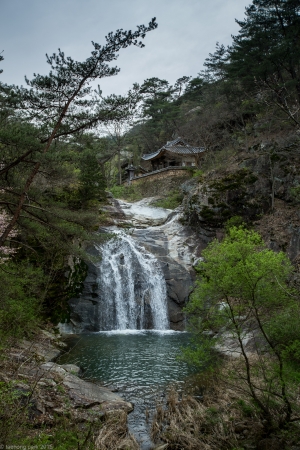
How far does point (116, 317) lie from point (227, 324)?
35.4 ft

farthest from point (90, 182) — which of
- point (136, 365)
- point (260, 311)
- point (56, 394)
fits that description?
point (260, 311)

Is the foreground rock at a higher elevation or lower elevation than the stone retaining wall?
lower

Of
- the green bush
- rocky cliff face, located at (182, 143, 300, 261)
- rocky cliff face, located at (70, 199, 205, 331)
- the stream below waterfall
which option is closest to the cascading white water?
the stream below waterfall

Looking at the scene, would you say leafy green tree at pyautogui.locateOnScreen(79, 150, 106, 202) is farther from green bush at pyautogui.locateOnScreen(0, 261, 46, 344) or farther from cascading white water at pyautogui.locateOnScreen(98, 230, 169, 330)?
green bush at pyautogui.locateOnScreen(0, 261, 46, 344)

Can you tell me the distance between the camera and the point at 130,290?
53.8ft

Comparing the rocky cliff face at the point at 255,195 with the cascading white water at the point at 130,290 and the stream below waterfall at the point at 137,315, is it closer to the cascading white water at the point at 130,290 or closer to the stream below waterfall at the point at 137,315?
the stream below waterfall at the point at 137,315

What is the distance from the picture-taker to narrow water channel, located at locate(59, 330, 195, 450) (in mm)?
6966

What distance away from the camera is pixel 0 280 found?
27.8 ft

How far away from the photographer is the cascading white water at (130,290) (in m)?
15.5

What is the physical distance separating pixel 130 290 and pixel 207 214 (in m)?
6.86

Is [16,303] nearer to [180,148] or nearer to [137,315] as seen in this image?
[137,315]

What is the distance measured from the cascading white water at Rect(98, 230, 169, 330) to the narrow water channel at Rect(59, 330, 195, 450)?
120 cm

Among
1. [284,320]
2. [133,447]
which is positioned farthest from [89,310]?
[284,320]

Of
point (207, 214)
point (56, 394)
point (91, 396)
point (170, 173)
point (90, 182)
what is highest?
point (170, 173)
